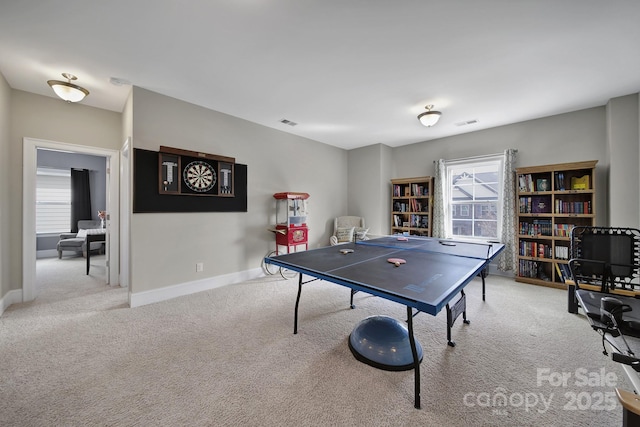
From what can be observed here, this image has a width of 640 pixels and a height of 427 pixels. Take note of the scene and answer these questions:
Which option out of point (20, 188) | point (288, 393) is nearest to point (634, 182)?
point (288, 393)

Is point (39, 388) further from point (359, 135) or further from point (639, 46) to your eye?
point (639, 46)

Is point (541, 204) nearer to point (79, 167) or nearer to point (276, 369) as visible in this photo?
point (276, 369)

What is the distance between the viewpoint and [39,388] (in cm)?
164

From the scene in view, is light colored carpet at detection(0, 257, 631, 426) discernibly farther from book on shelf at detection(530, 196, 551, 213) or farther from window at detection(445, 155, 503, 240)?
window at detection(445, 155, 503, 240)

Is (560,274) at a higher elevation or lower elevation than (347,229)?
lower

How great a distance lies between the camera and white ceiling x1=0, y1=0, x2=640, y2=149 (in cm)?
185

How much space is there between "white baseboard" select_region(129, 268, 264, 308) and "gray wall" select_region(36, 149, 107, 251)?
17.3 feet

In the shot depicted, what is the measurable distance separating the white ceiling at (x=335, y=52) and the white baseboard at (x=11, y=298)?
8.44ft

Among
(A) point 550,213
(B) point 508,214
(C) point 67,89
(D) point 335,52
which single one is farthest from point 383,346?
(C) point 67,89

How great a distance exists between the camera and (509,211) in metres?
4.19

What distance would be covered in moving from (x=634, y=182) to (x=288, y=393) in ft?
15.8

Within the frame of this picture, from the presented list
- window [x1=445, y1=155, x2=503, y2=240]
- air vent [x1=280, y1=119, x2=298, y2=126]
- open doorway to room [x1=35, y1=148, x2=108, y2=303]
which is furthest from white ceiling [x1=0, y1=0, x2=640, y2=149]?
open doorway to room [x1=35, y1=148, x2=108, y2=303]

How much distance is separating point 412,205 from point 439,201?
1.91 ft

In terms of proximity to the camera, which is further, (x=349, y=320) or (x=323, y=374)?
(x=349, y=320)
